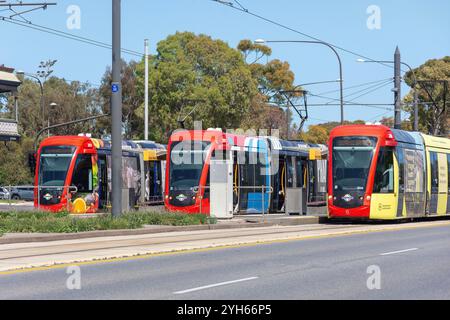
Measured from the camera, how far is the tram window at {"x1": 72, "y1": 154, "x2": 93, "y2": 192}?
37.0 meters

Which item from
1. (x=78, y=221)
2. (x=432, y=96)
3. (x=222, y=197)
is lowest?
(x=78, y=221)

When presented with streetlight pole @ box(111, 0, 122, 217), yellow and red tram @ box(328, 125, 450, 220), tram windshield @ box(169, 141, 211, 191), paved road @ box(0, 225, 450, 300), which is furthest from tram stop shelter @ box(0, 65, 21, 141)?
Answer: paved road @ box(0, 225, 450, 300)

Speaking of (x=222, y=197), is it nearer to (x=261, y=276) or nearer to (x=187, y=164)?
(x=187, y=164)

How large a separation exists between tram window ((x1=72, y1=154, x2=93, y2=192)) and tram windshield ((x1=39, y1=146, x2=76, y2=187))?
1.35ft

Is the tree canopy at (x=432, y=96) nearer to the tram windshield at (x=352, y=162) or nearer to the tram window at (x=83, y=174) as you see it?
the tram window at (x=83, y=174)

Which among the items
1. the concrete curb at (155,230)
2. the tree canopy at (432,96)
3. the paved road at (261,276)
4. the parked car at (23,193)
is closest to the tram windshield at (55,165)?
the concrete curb at (155,230)

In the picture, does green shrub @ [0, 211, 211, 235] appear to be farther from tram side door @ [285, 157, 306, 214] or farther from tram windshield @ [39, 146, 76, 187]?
tram windshield @ [39, 146, 76, 187]

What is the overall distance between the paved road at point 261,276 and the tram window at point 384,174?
37.7ft

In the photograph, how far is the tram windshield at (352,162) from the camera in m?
32.0

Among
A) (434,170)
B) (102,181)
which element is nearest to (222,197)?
(102,181)

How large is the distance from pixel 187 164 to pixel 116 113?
8473mm

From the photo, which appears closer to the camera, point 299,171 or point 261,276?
point 261,276

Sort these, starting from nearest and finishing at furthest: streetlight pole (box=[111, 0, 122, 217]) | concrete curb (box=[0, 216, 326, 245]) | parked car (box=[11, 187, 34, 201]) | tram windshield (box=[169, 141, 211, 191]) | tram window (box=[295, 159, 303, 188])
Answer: concrete curb (box=[0, 216, 326, 245]) < streetlight pole (box=[111, 0, 122, 217]) < tram windshield (box=[169, 141, 211, 191]) < tram window (box=[295, 159, 303, 188]) < parked car (box=[11, 187, 34, 201])

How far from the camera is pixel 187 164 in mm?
34594
